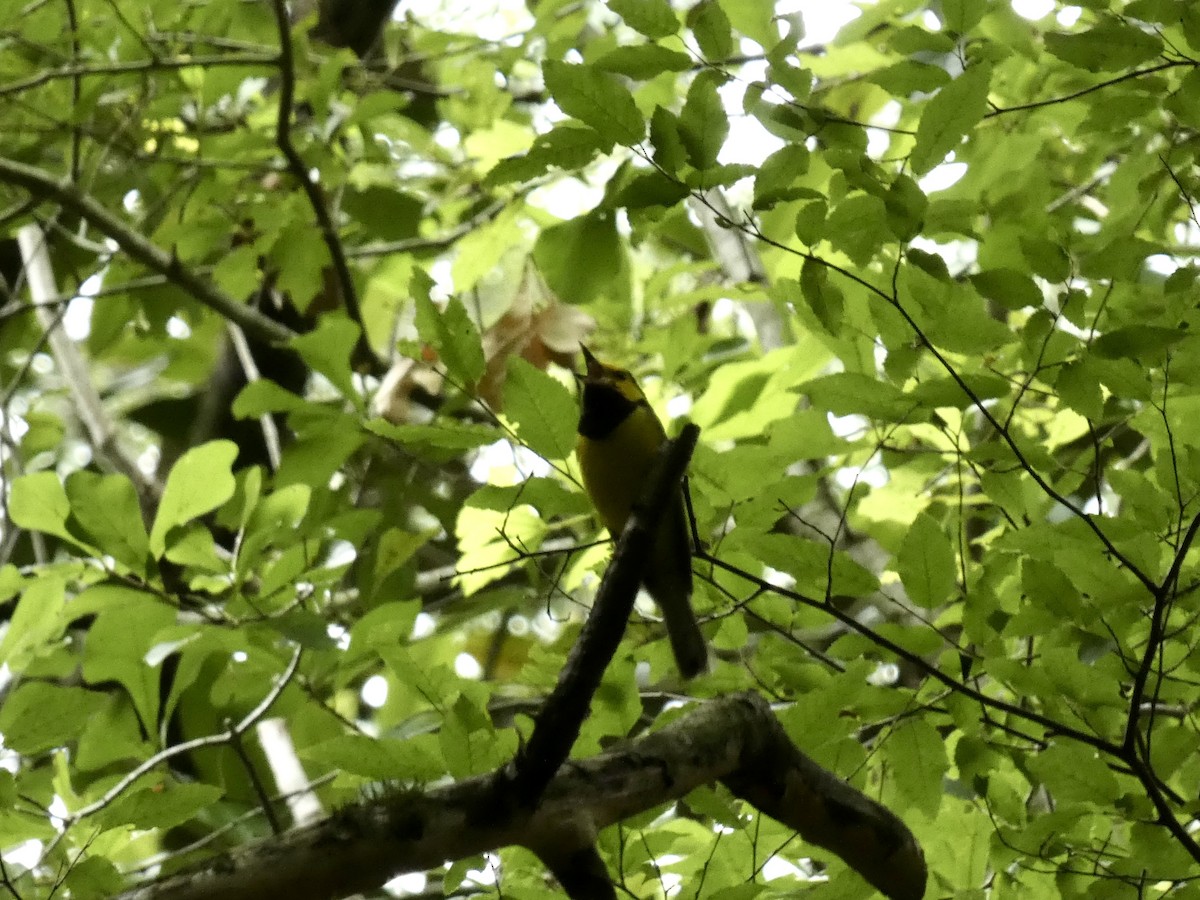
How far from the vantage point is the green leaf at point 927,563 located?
1.65 metres

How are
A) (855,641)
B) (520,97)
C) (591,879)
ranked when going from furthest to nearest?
(520,97) < (855,641) < (591,879)

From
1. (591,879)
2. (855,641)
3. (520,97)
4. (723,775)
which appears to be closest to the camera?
(591,879)

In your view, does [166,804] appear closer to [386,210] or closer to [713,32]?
[713,32]

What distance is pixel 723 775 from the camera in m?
1.62

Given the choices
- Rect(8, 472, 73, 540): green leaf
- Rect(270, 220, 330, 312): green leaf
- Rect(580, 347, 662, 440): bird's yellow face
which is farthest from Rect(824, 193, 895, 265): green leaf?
Rect(270, 220, 330, 312): green leaf

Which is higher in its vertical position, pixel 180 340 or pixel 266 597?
pixel 180 340

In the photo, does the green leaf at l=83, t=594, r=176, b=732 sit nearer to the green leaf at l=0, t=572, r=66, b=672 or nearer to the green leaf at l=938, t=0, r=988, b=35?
the green leaf at l=0, t=572, r=66, b=672

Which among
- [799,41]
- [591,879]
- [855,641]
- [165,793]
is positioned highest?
[799,41]

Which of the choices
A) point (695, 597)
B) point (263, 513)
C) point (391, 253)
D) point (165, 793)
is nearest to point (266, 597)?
point (263, 513)

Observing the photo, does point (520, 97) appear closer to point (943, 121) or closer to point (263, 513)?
point (263, 513)

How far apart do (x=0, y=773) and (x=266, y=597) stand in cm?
58

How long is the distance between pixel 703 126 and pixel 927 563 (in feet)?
2.19

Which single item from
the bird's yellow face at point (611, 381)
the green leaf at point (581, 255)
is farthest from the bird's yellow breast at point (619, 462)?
the green leaf at point (581, 255)

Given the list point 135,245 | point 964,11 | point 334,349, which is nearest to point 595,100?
point 964,11
